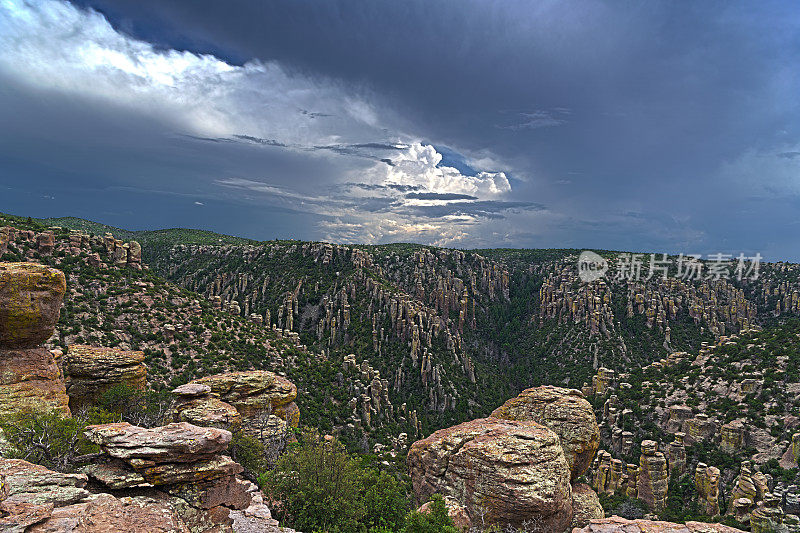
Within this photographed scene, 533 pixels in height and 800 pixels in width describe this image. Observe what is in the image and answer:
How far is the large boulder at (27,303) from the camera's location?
20.6 m

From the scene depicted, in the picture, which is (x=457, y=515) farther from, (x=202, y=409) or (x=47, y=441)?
(x=47, y=441)

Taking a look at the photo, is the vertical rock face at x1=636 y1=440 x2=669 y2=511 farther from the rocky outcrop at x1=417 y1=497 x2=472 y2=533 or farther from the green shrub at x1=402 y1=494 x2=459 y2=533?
the green shrub at x1=402 y1=494 x2=459 y2=533

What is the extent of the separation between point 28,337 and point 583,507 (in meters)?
35.8

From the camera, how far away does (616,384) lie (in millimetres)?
79062

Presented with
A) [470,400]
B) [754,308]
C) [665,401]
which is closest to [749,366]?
[665,401]

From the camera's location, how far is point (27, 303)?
21125 mm

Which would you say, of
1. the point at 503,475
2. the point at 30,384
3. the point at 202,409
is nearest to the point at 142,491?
the point at 202,409

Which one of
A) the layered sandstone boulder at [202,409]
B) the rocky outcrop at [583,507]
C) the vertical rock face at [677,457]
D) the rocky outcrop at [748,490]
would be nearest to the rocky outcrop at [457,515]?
the rocky outcrop at [583,507]

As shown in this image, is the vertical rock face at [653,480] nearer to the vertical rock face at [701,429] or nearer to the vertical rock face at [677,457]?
the vertical rock face at [677,457]

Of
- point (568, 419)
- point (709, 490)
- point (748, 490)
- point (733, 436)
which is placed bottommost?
point (709, 490)

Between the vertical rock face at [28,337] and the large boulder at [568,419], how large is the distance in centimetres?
3005

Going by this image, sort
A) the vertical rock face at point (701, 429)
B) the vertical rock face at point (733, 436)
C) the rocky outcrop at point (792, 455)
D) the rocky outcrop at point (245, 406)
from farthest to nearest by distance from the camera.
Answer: the vertical rock face at point (701, 429)
the vertical rock face at point (733, 436)
the rocky outcrop at point (792, 455)
the rocky outcrop at point (245, 406)

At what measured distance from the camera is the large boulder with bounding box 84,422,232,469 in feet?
44.2

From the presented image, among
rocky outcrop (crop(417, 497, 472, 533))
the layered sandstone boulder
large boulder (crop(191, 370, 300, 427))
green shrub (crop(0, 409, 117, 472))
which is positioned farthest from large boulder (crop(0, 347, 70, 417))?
rocky outcrop (crop(417, 497, 472, 533))
